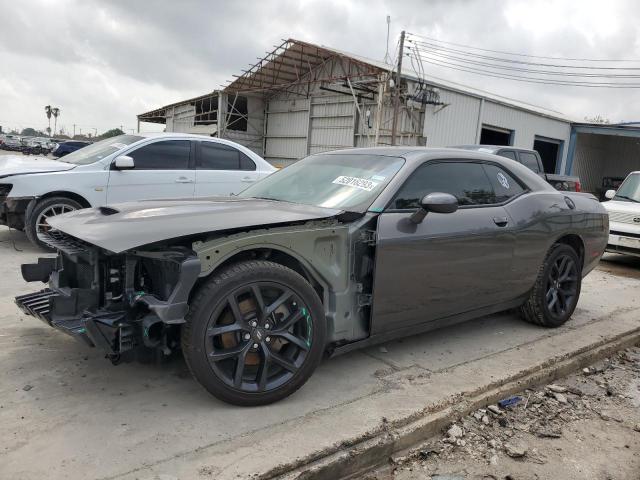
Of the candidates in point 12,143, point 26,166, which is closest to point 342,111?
point 26,166

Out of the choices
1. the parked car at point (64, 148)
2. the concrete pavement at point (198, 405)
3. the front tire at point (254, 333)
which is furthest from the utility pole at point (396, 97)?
the parked car at point (64, 148)

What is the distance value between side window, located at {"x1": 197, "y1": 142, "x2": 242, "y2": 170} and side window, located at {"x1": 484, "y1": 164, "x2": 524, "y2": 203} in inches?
176

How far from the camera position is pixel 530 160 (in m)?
11.6

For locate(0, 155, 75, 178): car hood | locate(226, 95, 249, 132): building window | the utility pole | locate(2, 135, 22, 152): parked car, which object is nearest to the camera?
locate(0, 155, 75, 178): car hood

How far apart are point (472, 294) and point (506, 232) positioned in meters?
0.57

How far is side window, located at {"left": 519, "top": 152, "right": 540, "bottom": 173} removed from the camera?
1134 cm

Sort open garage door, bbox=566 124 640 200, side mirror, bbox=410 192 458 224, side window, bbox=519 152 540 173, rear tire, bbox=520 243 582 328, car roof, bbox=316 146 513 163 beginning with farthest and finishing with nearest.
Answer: open garage door, bbox=566 124 640 200
side window, bbox=519 152 540 173
rear tire, bbox=520 243 582 328
car roof, bbox=316 146 513 163
side mirror, bbox=410 192 458 224

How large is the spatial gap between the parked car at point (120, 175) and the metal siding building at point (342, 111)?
11.2 meters

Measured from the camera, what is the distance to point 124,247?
251 cm

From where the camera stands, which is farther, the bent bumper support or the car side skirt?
the car side skirt

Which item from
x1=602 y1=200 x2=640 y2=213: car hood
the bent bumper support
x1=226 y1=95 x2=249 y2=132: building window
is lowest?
the bent bumper support

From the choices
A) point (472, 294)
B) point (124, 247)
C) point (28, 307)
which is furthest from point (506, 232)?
point (28, 307)

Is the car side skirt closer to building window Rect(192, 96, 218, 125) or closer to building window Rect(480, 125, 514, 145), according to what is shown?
building window Rect(480, 125, 514, 145)

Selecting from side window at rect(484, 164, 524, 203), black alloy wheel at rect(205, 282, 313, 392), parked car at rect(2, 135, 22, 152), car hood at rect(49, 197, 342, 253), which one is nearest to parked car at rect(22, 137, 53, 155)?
parked car at rect(2, 135, 22, 152)
